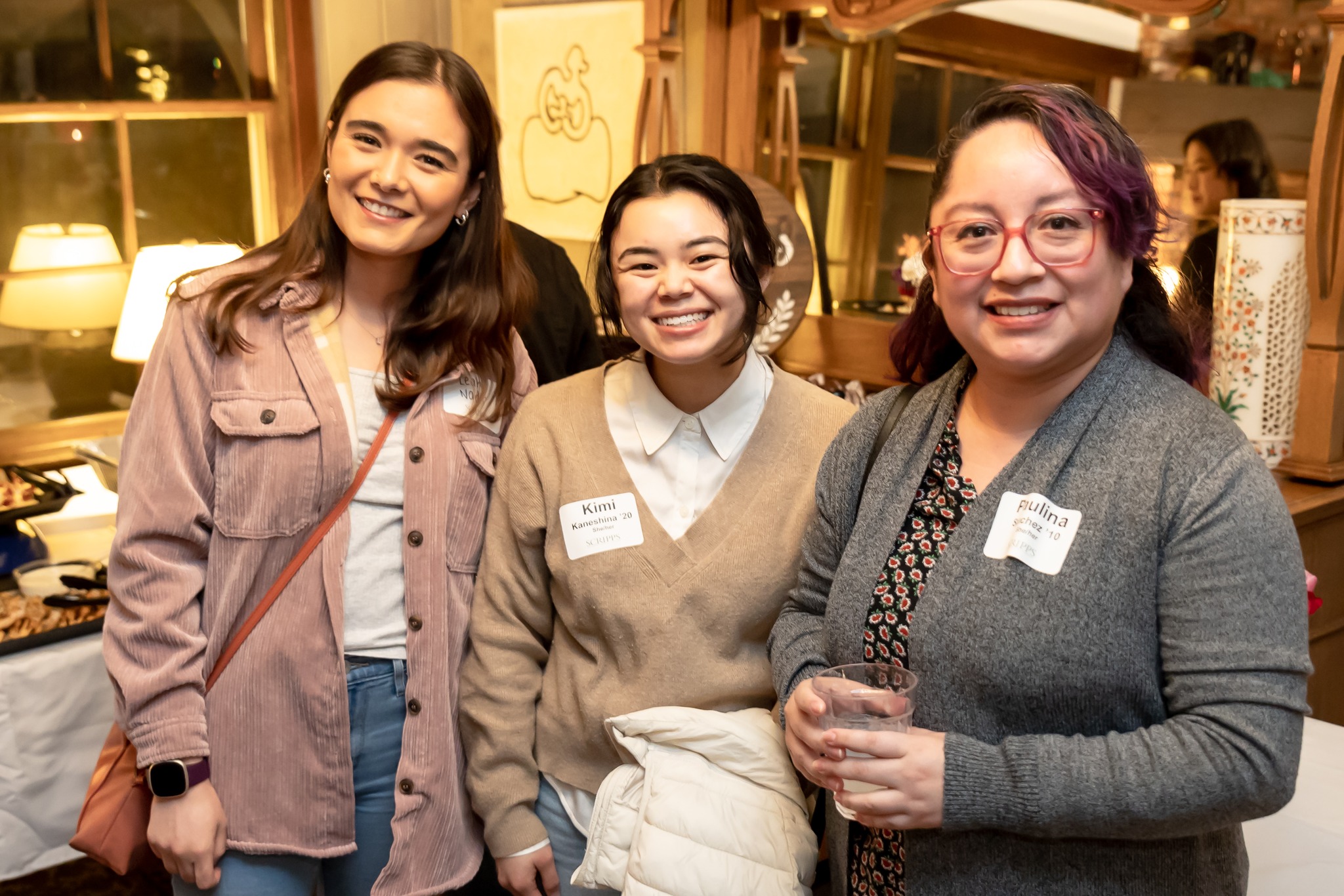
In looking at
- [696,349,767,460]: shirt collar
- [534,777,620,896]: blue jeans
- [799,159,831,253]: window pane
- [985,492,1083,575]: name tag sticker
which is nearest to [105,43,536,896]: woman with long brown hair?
[534,777,620,896]: blue jeans

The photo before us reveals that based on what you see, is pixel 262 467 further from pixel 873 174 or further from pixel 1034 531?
pixel 873 174

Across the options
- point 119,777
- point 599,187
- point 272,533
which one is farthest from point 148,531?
point 599,187

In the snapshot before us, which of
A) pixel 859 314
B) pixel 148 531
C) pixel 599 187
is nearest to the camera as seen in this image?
pixel 148 531

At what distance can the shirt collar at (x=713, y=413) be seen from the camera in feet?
4.91

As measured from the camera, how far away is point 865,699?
3.57 feet

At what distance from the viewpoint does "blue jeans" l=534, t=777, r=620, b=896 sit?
1.53m

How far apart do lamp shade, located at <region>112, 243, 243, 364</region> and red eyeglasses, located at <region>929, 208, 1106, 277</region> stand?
6.81 feet

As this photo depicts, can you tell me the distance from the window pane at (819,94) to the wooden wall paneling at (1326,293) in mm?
1281

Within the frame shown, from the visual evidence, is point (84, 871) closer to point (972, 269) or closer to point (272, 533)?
point (272, 533)

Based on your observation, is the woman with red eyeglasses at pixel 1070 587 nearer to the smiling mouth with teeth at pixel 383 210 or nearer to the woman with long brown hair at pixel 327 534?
the woman with long brown hair at pixel 327 534

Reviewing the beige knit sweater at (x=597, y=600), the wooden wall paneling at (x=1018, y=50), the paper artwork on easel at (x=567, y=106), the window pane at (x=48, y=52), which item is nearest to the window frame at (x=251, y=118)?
the window pane at (x=48, y=52)

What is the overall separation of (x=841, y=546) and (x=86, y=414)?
10.5ft

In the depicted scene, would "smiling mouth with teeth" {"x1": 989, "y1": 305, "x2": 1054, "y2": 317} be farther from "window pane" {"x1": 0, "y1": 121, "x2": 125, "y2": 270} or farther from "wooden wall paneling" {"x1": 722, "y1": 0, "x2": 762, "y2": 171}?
"window pane" {"x1": 0, "y1": 121, "x2": 125, "y2": 270}

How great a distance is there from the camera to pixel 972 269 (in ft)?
3.54
